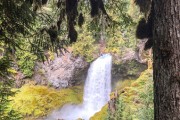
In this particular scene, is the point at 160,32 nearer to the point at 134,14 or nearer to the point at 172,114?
the point at 172,114

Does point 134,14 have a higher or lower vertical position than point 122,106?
higher

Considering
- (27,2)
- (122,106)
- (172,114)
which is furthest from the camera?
(122,106)

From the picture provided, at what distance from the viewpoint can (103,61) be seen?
24172 mm

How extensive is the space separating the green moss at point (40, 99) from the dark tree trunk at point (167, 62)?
58.3 feet

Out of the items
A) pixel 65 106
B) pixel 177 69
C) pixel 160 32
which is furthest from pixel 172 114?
pixel 65 106

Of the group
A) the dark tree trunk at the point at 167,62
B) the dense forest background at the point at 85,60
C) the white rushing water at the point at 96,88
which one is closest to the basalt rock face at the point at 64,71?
the dense forest background at the point at 85,60

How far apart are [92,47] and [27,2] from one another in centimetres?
2083

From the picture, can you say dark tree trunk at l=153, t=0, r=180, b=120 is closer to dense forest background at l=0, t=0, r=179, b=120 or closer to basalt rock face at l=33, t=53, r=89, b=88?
dense forest background at l=0, t=0, r=179, b=120

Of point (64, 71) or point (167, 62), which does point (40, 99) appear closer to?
point (64, 71)

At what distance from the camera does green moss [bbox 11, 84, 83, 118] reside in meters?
20.4

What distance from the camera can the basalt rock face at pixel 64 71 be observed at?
953 inches

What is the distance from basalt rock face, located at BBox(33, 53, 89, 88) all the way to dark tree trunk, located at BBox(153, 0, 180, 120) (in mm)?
22117

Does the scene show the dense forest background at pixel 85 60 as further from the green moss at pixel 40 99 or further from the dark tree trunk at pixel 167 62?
the dark tree trunk at pixel 167 62

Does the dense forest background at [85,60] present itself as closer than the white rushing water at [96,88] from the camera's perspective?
Yes
